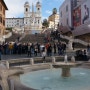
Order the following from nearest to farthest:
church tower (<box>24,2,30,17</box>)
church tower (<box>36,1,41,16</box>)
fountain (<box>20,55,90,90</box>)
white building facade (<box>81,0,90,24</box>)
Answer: fountain (<box>20,55,90,90</box>) → white building facade (<box>81,0,90,24</box>) → church tower (<box>36,1,41,16</box>) → church tower (<box>24,2,30,17</box>)

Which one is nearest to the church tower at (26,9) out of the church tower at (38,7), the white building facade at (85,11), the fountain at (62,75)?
the church tower at (38,7)

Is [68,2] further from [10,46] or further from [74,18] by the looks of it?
[10,46]

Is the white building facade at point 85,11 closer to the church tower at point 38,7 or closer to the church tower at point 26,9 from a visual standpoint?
the church tower at point 38,7

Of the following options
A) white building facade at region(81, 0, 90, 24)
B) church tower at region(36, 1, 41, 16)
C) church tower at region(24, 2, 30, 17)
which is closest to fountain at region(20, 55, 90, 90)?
white building facade at region(81, 0, 90, 24)

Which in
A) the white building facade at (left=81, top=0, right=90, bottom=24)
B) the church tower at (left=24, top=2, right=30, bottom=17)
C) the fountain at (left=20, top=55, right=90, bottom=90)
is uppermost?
the church tower at (left=24, top=2, right=30, bottom=17)

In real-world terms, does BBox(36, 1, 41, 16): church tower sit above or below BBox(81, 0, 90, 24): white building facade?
above

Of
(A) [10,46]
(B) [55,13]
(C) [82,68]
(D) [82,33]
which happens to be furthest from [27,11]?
(C) [82,68]

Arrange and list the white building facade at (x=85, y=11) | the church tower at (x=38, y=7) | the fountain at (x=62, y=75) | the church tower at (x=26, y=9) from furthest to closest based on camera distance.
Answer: the church tower at (x=26, y=9), the church tower at (x=38, y=7), the white building facade at (x=85, y=11), the fountain at (x=62, y=75)

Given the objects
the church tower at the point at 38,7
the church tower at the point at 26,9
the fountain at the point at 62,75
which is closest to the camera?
the fountain at the point at 62,75

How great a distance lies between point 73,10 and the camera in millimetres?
61688

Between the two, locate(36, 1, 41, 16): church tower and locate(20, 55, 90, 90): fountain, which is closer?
locate(20, 55, 90, 90): fountain

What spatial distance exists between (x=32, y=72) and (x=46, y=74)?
2.77ft

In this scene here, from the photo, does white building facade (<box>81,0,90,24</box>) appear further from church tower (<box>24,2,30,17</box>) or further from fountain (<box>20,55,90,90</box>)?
church tower (<box>24,2,30,17</box>)

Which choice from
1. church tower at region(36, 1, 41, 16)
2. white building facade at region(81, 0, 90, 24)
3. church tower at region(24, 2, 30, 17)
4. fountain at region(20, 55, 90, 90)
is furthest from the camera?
church tower at region(24, 2, 30, 17)
